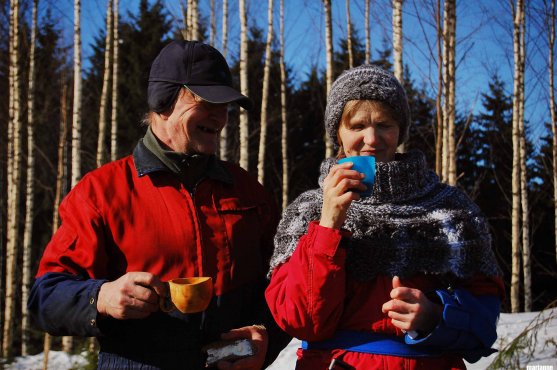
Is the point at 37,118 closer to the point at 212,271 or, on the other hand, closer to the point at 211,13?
the point at 211,13

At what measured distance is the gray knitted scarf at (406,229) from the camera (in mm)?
1634

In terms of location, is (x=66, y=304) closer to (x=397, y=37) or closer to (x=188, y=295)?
(x=188, y=295)

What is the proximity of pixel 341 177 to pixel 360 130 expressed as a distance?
0.30m

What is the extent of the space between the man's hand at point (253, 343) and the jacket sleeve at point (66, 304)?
46 centimetres

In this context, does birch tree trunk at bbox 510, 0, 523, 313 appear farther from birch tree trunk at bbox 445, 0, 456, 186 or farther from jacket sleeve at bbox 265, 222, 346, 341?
jacket sleeve at bbox 265, 222, 346, 341

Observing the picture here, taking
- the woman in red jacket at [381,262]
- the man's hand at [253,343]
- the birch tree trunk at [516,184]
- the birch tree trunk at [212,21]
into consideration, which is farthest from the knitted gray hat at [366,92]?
the birch tree trunk at [212,21]

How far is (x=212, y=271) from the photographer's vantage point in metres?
1.93

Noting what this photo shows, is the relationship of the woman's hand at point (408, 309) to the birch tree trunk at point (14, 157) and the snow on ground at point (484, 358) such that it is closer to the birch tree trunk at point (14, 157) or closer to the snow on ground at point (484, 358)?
the snow on ground at point (484, 358)

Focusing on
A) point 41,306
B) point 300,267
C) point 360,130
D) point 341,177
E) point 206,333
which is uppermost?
point 360,130

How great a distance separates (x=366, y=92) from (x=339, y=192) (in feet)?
1.39

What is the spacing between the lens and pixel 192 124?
1.99 meters

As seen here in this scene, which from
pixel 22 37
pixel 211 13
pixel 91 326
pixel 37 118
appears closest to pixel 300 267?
pixel 91 326

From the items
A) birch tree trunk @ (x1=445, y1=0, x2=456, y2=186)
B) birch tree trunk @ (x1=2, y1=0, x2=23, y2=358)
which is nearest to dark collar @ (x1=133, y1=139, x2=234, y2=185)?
birch tree trunk @ (x1=445, y1=0, x2=456, y2=186)

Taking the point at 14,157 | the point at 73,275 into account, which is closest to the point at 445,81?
the point at 73,275
